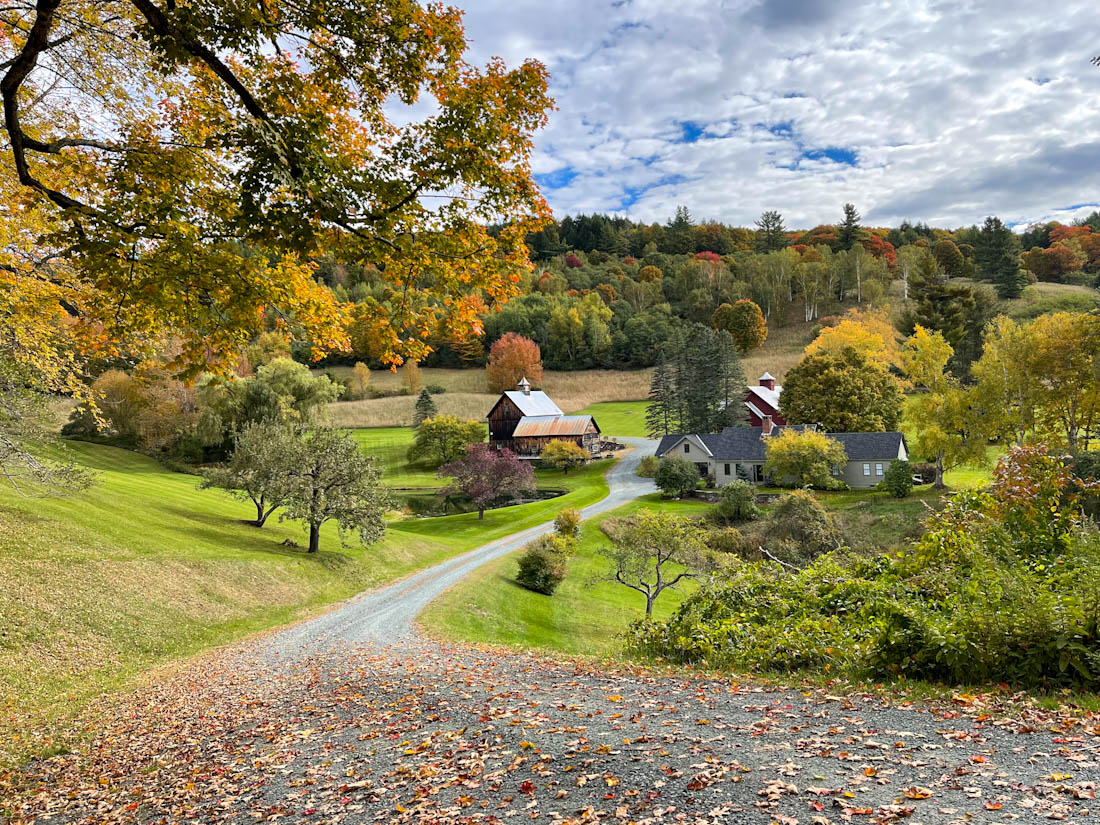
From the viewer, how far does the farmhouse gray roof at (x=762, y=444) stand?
45.8 meters

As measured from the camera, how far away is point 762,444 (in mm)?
50250

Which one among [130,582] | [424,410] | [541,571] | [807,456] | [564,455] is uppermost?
[424,410]

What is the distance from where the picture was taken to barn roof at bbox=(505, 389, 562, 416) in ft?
219

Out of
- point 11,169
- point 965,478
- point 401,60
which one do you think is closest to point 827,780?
point 401,60

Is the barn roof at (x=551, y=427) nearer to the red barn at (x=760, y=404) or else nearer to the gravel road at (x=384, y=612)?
the red barn at (x=760, y=404)

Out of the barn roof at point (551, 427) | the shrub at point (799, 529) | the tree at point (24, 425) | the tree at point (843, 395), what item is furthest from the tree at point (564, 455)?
the tree at point (24, 425)

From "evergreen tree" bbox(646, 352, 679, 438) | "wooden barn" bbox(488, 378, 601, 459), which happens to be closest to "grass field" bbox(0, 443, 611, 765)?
"wooden barn" bbox(488, 378, 601, 459)

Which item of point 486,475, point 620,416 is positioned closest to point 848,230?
point 620,416

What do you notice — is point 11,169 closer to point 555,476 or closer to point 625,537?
point 625,537

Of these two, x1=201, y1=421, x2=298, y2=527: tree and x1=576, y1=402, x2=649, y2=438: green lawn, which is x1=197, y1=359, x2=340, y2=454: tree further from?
x1=576, y1=402, x2=649, y2=438: green lawn

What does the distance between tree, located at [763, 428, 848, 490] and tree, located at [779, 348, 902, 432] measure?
6412 millimetres

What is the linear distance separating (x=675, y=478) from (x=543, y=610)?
22979mm

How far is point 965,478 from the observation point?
1740 inches

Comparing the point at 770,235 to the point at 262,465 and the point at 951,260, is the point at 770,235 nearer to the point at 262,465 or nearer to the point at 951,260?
the point at 951,260
